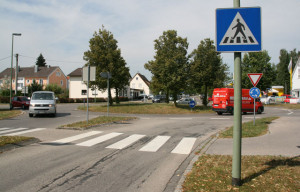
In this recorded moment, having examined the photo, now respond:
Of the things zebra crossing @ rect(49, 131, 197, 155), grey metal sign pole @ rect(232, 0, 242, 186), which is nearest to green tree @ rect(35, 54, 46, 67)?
zebra crossing @ rect(49, 131, 197, 155)

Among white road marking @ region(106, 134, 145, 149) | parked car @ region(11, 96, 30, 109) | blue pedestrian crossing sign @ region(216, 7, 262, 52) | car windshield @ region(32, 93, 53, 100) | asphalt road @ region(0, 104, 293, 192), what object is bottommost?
asphalt road @ region(0, 104, 293, 192)

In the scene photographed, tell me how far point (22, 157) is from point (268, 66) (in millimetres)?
44556

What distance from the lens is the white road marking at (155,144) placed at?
7979 mm

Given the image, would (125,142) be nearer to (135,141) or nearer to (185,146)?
(135,141)

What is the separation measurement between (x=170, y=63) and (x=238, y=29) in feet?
75.0

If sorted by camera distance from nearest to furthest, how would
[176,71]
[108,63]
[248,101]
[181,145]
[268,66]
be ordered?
1. [181,145]
2. [248,101]
3. [176,71]
4. [108,63]
5. [268,66]

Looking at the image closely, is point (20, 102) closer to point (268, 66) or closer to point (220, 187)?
point (220, 187)

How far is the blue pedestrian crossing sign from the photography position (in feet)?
13.9

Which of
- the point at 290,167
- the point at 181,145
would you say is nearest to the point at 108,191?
the point at 290,167

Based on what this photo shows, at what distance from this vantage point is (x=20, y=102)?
1312 inches

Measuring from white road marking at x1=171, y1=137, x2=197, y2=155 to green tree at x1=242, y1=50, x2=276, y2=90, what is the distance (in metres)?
37.6

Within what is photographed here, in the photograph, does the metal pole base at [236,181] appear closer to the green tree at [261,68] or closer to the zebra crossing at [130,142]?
the zebra crossing at [130,142]

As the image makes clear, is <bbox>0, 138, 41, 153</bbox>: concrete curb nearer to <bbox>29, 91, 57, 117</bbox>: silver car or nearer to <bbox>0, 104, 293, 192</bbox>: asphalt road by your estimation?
<bbox>0, 104, 293, 192</bbox>: asphalt road

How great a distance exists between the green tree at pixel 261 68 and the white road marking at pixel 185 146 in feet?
123
